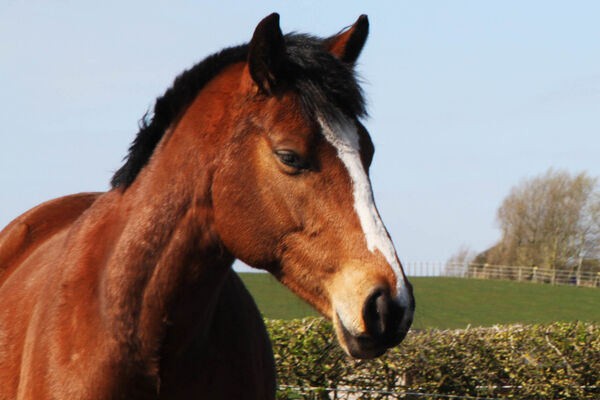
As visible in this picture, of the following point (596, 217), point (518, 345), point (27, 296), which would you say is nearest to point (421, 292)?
point (596, 217)

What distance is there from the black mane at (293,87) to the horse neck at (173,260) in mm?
224

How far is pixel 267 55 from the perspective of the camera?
2.57 meters

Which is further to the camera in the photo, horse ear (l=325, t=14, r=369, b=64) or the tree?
the tree

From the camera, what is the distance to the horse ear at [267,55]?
8.19 ft

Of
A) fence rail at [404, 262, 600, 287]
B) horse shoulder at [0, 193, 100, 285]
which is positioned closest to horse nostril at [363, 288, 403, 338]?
horse shoulder at [0, 193, 100, 285]

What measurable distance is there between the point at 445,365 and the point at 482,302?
2745 centimetres

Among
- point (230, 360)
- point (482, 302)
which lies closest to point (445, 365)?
point (230, 360)

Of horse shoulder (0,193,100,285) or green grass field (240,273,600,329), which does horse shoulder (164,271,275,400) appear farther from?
green grass field (240,273,600,329)

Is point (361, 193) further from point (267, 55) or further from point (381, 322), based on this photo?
point (267, 55)

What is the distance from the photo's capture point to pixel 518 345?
8680 millimetres

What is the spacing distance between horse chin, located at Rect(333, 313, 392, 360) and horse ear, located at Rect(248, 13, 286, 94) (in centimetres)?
91

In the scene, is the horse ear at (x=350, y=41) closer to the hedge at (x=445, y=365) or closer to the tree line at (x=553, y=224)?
the hedge at (x=445, y=365)

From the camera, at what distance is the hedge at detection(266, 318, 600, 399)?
7.26 meters

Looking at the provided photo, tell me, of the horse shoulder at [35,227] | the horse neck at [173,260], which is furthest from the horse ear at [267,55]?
the horse shoulder at [35,227]
